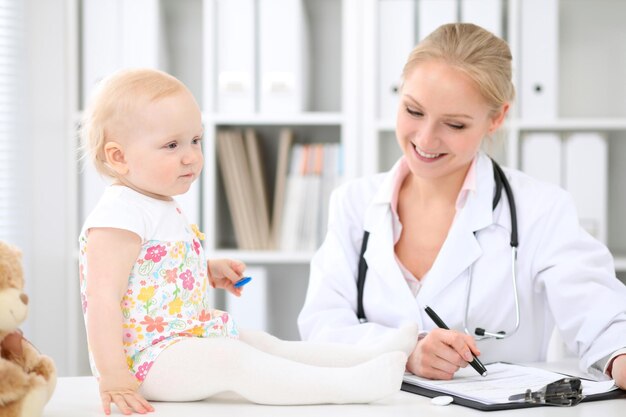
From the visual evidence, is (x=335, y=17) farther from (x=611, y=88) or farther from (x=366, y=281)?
(x=366, y=281)

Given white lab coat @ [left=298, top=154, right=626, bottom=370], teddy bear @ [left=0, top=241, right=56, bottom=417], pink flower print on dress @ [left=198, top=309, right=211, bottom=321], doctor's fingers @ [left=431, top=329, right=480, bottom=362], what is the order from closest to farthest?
teddy bear @ [left=0, top=241, right=56, bottom=417], pink flower print on dress @ [left=198, top=309, right=211, bottom=321], doctor's fingers @ [left=431, top=329, right=480, bottom=362], white lab coat @ [left=298, top=154, right=626, bottom=370]

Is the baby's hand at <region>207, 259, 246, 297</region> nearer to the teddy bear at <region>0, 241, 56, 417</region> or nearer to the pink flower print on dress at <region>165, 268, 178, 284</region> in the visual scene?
the pink flower print on dress at <region>165, 268, 178, 284</region>

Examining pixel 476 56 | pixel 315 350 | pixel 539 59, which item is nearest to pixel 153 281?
pixel 315 350

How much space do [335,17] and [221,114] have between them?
22.2 inches

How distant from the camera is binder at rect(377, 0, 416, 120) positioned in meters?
2.53

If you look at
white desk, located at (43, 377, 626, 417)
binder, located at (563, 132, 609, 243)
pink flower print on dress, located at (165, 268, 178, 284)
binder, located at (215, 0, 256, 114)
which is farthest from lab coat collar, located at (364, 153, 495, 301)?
binder, located at (215, 0, 256, 114)

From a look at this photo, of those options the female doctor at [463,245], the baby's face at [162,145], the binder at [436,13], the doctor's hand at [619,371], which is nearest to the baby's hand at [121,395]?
the baby's face at [162,145]

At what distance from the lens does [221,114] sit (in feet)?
8.55

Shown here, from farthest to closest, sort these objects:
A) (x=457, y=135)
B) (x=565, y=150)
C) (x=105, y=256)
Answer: (x=565, y=150) → (x=457, y=135) → (x=105, y=256)

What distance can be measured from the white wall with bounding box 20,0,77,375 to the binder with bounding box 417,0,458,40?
3.68 feet

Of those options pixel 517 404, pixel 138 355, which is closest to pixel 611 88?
pixel 517 404

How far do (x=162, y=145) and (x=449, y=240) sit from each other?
70 centimetres

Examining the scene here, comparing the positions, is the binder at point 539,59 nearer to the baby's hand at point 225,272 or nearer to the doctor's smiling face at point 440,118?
the doctor's smiling face at point 440,118

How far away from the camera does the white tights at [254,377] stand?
40.4 inches
